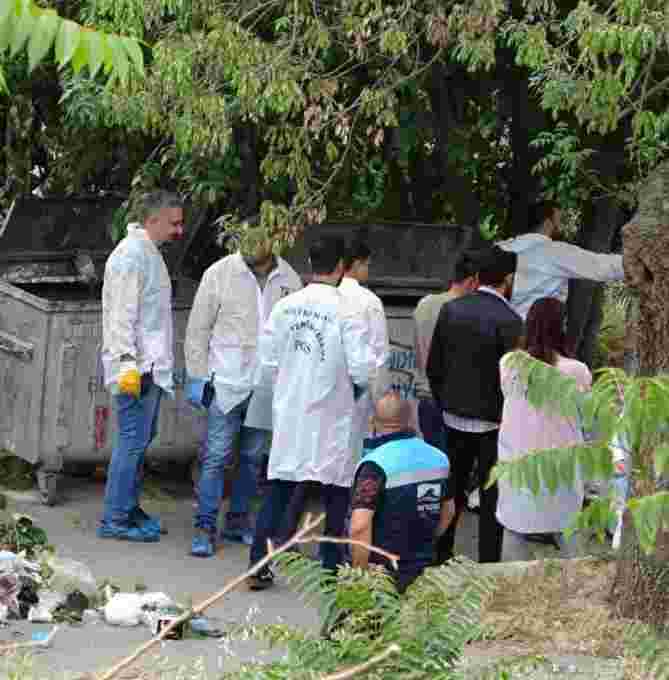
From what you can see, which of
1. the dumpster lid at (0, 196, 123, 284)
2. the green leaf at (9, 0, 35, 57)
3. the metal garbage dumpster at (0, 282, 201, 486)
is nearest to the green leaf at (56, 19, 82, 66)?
the green leaf at (9, 0, 35, 57)

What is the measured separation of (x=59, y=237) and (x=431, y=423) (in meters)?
3.79

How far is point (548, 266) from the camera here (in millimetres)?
11250

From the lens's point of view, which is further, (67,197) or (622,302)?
(622,302)

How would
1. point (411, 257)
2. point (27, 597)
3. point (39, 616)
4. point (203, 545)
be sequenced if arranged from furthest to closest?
point (411, 257), point (203, 545), point (27, 597), point (39, 616)

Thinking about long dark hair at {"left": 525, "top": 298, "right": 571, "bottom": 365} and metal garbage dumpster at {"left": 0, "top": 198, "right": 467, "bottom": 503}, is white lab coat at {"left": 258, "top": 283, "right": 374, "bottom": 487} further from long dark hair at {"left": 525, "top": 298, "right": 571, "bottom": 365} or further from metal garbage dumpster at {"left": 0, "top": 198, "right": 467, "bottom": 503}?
metal garbage dumpster at {"left": 0, "top": 198, "right": 467, "bottom": 503}

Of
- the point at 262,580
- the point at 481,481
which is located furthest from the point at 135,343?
the point at 481,481

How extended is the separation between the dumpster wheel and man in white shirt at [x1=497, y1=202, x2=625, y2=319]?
9.64 feet

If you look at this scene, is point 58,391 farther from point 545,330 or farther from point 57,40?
point 57,40

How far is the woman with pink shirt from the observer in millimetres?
9172

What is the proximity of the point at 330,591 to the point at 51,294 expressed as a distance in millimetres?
7998

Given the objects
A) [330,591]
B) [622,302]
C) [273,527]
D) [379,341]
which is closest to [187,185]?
[379,341]

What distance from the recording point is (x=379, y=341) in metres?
10.5

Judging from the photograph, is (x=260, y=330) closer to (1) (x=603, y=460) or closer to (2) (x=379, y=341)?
(2) (x=379, y=341)

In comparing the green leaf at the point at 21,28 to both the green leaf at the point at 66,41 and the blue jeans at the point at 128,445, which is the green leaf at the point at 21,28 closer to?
the green leaf at the point at 66,41
